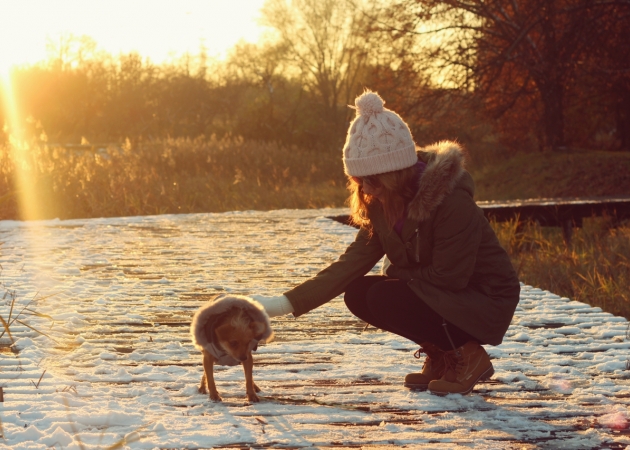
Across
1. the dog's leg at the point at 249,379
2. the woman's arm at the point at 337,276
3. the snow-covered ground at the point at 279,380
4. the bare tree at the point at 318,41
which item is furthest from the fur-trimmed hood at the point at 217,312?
the bare tree at the point at 318,41

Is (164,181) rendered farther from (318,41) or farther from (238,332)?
(318,41)

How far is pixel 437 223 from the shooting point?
3.60 metres

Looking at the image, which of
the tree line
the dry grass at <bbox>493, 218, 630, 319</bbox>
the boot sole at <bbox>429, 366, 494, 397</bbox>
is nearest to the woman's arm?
the boot sole at <bbox>429, 366, 494, 397</bbox>

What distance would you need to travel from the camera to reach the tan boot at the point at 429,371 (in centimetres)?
A: 381

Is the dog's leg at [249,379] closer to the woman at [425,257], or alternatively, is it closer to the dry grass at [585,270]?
the woman at [425,257]

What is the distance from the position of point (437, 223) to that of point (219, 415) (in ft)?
4.27

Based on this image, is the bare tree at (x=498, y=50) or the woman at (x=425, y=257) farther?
the bare tree at (x=498, y=50)

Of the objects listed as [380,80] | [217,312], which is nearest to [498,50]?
[380,80]

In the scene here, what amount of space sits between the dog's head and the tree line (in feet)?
37.0

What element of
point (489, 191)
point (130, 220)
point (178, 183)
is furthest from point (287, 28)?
point (130, 220)

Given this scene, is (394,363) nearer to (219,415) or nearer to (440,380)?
(440,380)

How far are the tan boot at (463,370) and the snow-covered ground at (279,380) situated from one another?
0.18ft

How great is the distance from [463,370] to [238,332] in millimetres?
1111

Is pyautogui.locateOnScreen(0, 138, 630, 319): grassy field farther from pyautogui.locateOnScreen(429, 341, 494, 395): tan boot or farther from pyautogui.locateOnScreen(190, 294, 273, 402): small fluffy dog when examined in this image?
pyautogui.locateOnScreen(190, 294, 273, 402): small fluffy dog
